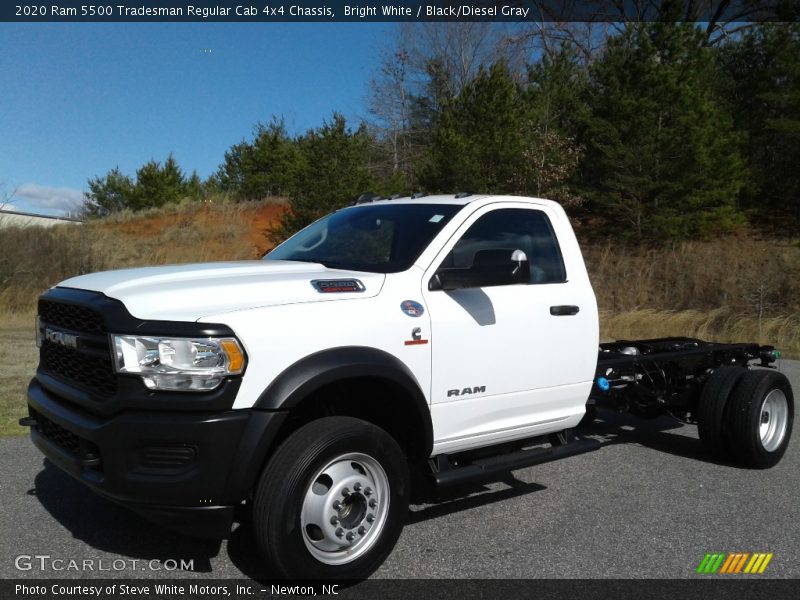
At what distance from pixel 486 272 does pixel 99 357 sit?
2.08m

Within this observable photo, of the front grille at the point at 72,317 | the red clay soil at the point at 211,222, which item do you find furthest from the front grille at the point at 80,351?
the red clay soil at the point at 211,222

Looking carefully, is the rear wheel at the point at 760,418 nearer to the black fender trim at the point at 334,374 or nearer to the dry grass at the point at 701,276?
the black fender trim at the point at 334,374

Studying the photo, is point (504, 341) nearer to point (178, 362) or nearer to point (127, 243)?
point (178, 362)

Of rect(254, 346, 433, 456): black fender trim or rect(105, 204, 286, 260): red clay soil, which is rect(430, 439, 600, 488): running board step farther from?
rect(105, 204, 286, 260): red clay soil

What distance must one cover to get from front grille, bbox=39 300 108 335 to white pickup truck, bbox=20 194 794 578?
0.02m

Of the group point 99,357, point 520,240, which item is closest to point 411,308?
point 520,240

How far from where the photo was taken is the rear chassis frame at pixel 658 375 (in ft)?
19.3

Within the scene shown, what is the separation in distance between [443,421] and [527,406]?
756 millimetres

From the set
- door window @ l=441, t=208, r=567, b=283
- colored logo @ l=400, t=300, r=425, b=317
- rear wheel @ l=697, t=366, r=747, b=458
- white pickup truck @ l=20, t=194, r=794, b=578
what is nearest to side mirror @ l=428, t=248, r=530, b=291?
white pickup truck @ l=20, t=194, r=794, b=578

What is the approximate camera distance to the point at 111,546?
4141mm

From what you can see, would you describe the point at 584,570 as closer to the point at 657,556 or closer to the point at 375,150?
the point at 657,556

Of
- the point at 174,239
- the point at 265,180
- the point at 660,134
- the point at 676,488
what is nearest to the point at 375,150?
the point at 265,180

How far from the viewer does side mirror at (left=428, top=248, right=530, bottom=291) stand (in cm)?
414

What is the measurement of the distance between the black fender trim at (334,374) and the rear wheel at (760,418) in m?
3.18
